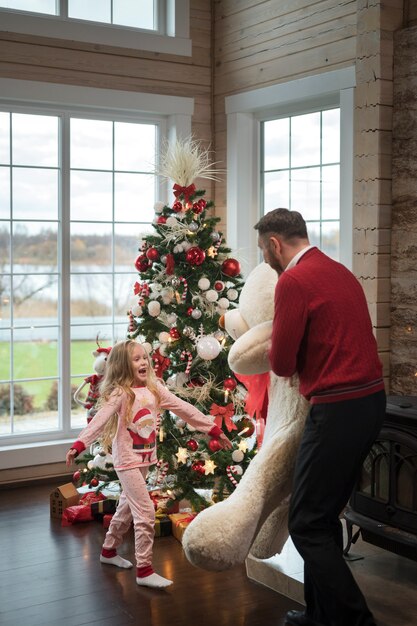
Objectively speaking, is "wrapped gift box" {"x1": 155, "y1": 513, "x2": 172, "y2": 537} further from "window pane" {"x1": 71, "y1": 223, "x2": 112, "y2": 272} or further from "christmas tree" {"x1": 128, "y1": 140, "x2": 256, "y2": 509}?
"window pane" {"x1": 71, "y1": 223, "x2": 112, "y2": 272}

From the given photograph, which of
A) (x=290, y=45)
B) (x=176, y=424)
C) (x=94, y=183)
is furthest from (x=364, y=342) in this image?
(x=94, y=183)

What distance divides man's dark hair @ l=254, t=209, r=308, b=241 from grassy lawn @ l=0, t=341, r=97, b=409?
9.32 feet

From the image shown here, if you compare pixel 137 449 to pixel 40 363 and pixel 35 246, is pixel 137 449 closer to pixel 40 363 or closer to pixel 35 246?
pixel 40 363

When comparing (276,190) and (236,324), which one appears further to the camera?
(276,190)

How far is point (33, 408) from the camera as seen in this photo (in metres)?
5.54

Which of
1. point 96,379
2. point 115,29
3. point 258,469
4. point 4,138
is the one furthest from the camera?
point 115,29

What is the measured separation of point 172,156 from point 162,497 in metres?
1.88

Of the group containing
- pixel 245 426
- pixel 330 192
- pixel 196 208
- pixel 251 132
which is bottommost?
pixel 245 426

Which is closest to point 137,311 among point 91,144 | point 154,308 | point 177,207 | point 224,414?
point 154,308

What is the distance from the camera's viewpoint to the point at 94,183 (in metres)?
5.70

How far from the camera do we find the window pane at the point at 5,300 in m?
5.42

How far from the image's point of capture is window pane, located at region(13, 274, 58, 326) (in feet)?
18.0

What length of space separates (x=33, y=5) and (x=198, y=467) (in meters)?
3.08

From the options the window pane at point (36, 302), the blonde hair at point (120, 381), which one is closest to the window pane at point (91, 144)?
the window pane at point (36, 302)
